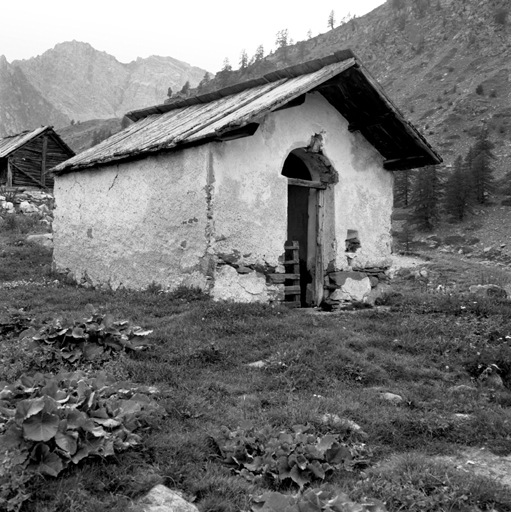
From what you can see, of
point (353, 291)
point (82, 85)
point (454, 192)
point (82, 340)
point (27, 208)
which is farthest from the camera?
point (82, 85)

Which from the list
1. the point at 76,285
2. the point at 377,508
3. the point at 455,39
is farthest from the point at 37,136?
the point at 455,39

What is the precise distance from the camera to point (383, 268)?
1112cm

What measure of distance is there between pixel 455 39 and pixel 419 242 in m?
45.3

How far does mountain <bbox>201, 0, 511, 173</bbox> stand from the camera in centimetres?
4781

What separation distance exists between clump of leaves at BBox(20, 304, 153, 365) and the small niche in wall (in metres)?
5.66

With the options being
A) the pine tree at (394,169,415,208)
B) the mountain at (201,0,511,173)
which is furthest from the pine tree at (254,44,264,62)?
the pine tree at (394,169,415,208)

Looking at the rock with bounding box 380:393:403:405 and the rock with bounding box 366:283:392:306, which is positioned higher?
the rock with bounding box 366:283:392:306

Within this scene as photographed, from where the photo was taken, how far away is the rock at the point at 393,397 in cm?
522

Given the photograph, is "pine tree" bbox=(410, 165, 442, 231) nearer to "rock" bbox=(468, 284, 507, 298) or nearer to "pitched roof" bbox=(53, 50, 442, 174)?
"rock" bbox=(468, 284, 507, 298)

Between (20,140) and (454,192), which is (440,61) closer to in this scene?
(454,192)

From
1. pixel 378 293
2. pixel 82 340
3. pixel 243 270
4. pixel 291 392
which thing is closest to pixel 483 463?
pixel 291 392

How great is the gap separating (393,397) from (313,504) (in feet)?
8.79

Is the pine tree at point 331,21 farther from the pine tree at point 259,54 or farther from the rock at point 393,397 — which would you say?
the rock at point 393,397

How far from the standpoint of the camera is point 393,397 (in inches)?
209
